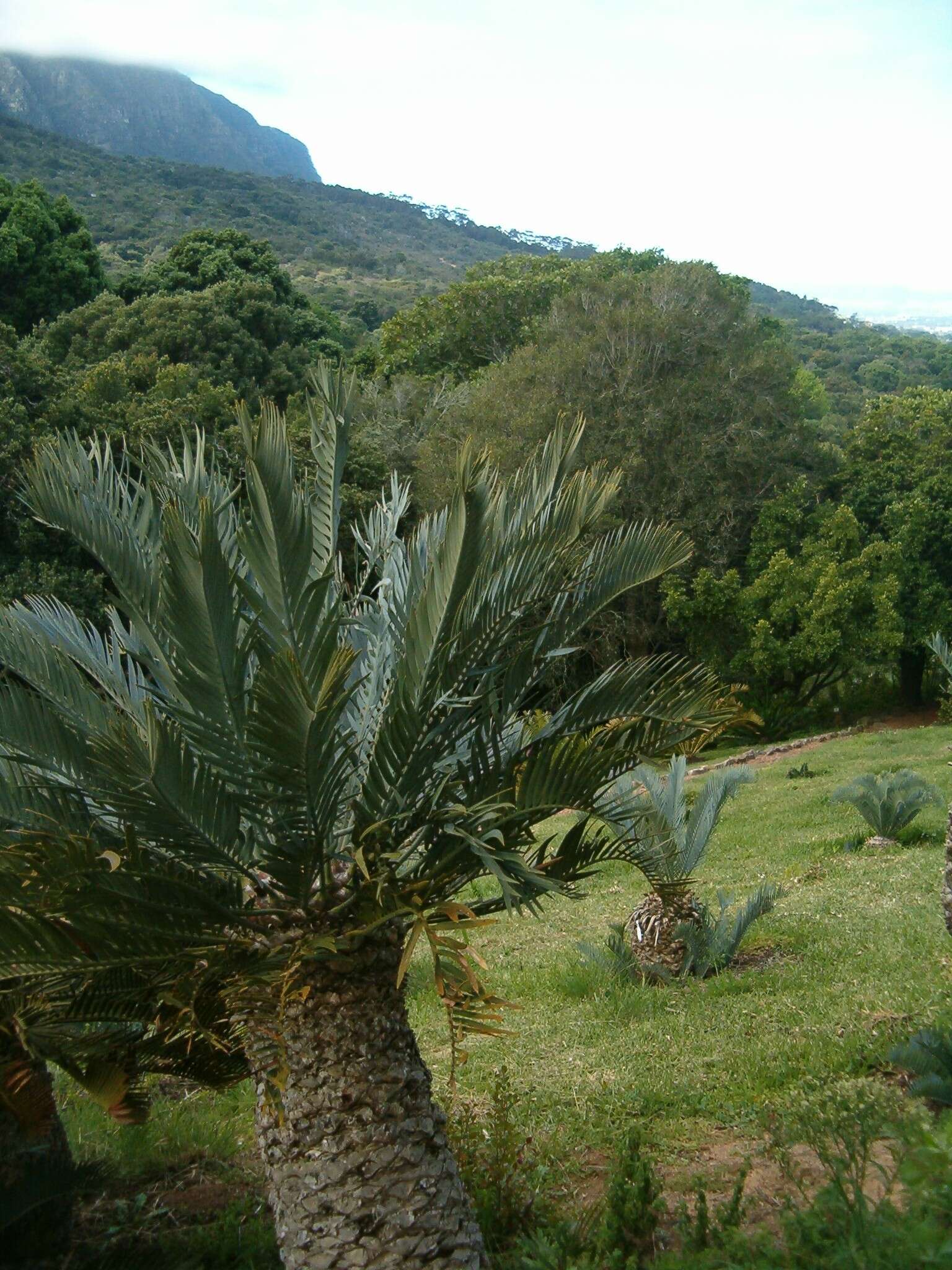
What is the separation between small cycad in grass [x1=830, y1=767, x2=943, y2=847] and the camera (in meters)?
11.1

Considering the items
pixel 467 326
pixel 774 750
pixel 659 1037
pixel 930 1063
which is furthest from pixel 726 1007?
pixel 467 326

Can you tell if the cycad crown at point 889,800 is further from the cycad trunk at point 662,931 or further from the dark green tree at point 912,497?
the dark green tree at point 912,497

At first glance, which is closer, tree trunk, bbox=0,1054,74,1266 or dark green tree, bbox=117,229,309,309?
tree trunk, bbox=0,1054,74,1266

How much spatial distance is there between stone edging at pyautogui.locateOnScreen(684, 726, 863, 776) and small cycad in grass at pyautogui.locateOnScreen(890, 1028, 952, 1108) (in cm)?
1463

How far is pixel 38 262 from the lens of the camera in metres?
37.5

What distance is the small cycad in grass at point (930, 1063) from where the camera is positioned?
13.1 ft

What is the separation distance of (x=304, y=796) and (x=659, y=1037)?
3497 mm

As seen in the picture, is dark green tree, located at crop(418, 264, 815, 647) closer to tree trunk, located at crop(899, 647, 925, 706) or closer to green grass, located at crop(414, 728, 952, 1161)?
tree trunk, located at crop(899, 647, 925, 706)

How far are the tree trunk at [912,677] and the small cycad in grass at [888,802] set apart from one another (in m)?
13.3

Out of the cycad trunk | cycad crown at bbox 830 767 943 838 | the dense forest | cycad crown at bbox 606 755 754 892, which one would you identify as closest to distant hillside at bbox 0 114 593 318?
the dense forest

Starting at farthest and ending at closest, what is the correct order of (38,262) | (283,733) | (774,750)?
(38,262), (774,750), (283,733)

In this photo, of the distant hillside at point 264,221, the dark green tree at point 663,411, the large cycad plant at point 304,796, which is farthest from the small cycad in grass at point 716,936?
the distant hillside at point 264,221

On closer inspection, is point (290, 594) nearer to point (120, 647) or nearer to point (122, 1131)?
point (120, 647)

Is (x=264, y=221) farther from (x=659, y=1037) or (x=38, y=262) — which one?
(x=659, y=1037)
